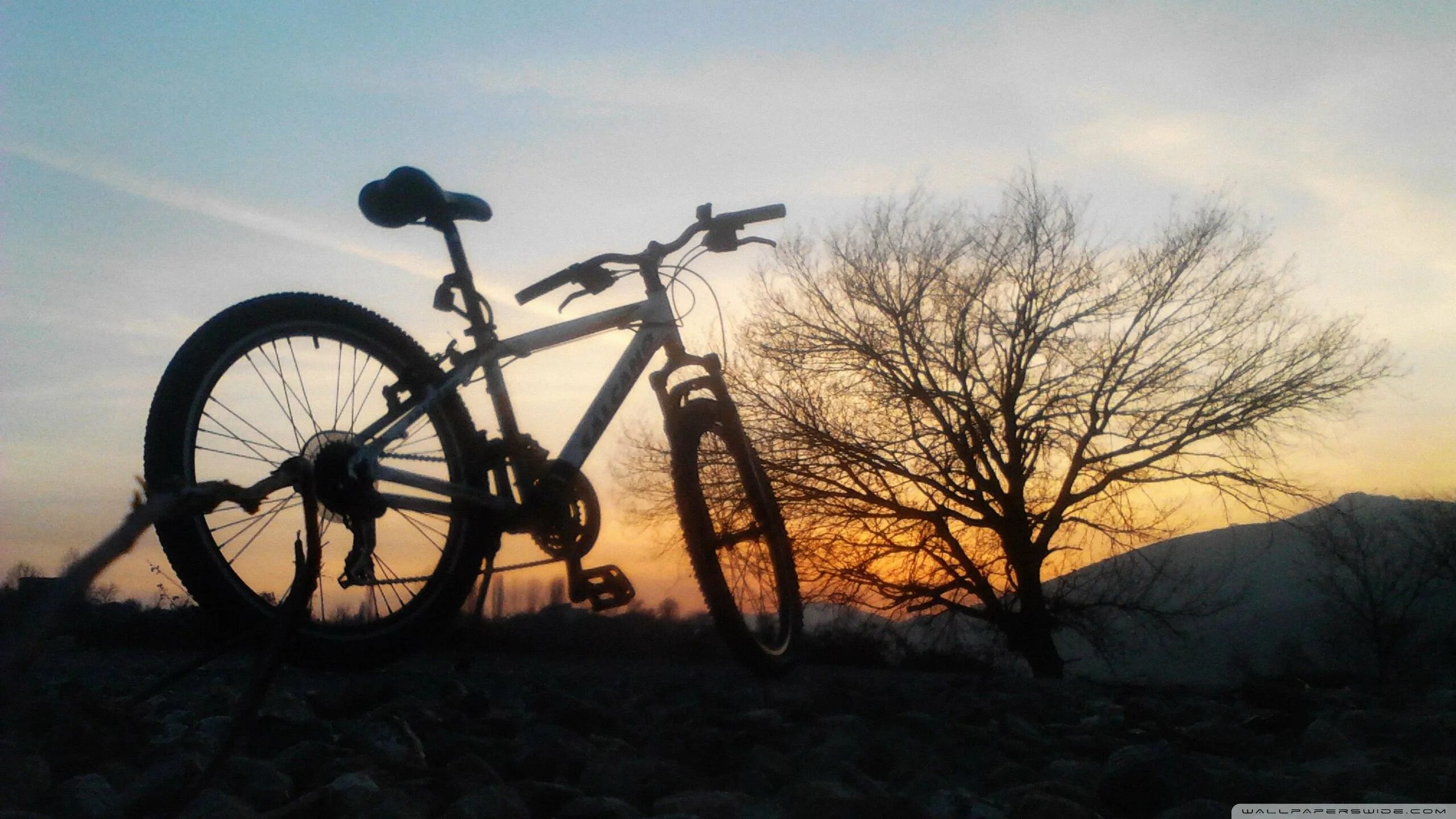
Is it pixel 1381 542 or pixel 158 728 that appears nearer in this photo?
pixel 158 728

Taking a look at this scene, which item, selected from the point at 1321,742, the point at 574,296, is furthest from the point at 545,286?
the point at 1321,742

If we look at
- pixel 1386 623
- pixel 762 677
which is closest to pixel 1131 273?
pixel 762 677

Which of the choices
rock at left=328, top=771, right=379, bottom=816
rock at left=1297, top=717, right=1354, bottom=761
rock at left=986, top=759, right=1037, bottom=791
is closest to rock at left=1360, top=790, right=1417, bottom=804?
rock at left=986, top=759, right=1037, bottom=791

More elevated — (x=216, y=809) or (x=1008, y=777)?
(x=216, y=809)

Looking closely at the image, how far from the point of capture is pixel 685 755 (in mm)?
2164

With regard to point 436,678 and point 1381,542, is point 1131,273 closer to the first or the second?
point 436,678

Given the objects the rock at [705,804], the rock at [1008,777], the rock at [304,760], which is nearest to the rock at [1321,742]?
the rock at [1008,777]

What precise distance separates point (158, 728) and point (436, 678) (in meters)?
1.24

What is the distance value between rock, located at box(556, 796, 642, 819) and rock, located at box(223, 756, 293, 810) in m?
0.47

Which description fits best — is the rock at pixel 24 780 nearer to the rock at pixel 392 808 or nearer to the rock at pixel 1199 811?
the rock at pixel 392 808

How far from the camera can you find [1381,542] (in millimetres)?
47250

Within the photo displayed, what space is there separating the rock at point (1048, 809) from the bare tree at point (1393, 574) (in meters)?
48.2

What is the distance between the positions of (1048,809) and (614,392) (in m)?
2.38

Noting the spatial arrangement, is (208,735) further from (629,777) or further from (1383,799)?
(1383,799)
